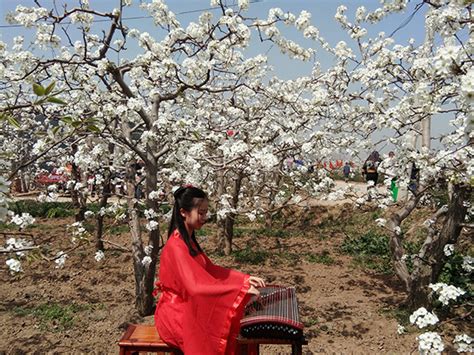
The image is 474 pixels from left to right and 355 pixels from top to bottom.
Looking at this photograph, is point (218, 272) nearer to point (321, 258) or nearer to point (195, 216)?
point (195, 216)

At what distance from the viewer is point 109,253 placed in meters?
7.87

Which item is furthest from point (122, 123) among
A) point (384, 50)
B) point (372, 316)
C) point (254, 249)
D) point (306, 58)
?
point (254, 249)

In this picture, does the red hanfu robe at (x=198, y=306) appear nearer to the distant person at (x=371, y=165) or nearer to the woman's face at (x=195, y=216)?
the woman's face at (x=195, y=216)

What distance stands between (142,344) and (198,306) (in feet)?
1.53

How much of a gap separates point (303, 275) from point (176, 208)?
4.49 m

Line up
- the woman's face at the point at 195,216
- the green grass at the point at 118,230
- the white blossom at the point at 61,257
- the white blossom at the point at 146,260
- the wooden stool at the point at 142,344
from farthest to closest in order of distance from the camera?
the green grass at the point at 118,230, the white blossom at the point at 146,260, the white blossom at the point at 61,257, the woman's face at the point at 195,216, the wooden stool at the point at 142,344

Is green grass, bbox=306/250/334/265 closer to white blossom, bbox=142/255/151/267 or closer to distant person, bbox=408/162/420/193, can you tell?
distant person, bbox=408/162/420/193

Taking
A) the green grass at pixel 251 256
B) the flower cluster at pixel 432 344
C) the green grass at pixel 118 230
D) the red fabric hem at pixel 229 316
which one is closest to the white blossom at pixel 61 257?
the red fabric hem at pixel 229 316

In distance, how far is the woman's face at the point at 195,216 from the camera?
8.90 feet

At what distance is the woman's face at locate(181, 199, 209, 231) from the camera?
271 cm

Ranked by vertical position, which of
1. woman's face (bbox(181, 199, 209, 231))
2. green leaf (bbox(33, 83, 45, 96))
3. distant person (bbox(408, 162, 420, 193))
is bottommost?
woman's face (bbox(181, 199, 209, 231))

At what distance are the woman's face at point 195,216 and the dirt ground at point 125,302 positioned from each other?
1123mm

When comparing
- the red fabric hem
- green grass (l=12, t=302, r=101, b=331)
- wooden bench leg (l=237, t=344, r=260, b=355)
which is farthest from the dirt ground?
the red fabric hem

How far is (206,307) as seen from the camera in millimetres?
2463
